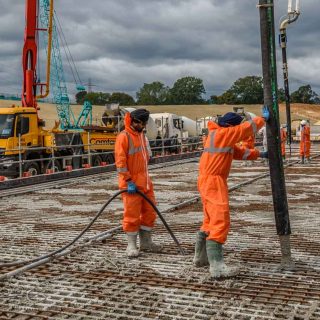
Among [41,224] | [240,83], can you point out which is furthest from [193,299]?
[240,83]

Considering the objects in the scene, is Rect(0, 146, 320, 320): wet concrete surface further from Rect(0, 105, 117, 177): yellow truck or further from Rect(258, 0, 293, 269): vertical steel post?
Rect(0, 105, 117, 177): yellow truck

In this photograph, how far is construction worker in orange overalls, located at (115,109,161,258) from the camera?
5.80 metres

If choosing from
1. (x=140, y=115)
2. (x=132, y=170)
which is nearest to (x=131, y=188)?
(x=132, y=170)

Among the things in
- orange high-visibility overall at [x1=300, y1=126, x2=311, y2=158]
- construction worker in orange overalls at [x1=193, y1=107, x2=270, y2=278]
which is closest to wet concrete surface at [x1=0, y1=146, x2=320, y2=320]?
construction worker in orange overalls at [x1=193, y1=107, x2=270, y2=278]

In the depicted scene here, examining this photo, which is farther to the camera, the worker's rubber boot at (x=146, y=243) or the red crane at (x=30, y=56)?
the red crane at (x=30, y=56)

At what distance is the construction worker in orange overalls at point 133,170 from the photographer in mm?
5805

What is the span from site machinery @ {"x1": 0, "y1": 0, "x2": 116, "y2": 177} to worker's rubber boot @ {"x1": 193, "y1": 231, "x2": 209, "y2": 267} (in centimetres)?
1003

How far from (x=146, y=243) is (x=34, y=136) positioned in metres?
11.4

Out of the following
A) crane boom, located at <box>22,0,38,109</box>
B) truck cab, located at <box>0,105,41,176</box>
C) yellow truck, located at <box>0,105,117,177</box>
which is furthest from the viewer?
crane boom, located at <box>22,0,38,109</box>

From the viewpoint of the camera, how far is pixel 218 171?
4992 millimetres

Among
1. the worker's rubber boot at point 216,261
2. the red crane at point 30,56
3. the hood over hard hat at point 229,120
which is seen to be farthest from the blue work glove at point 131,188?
the red crane at point 30,56

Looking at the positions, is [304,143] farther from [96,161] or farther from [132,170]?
[132,170]

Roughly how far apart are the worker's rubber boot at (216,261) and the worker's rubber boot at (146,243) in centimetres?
127

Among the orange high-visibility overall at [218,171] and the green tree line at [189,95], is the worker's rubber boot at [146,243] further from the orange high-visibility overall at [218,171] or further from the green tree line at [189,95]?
the green tree line at [189,95]
